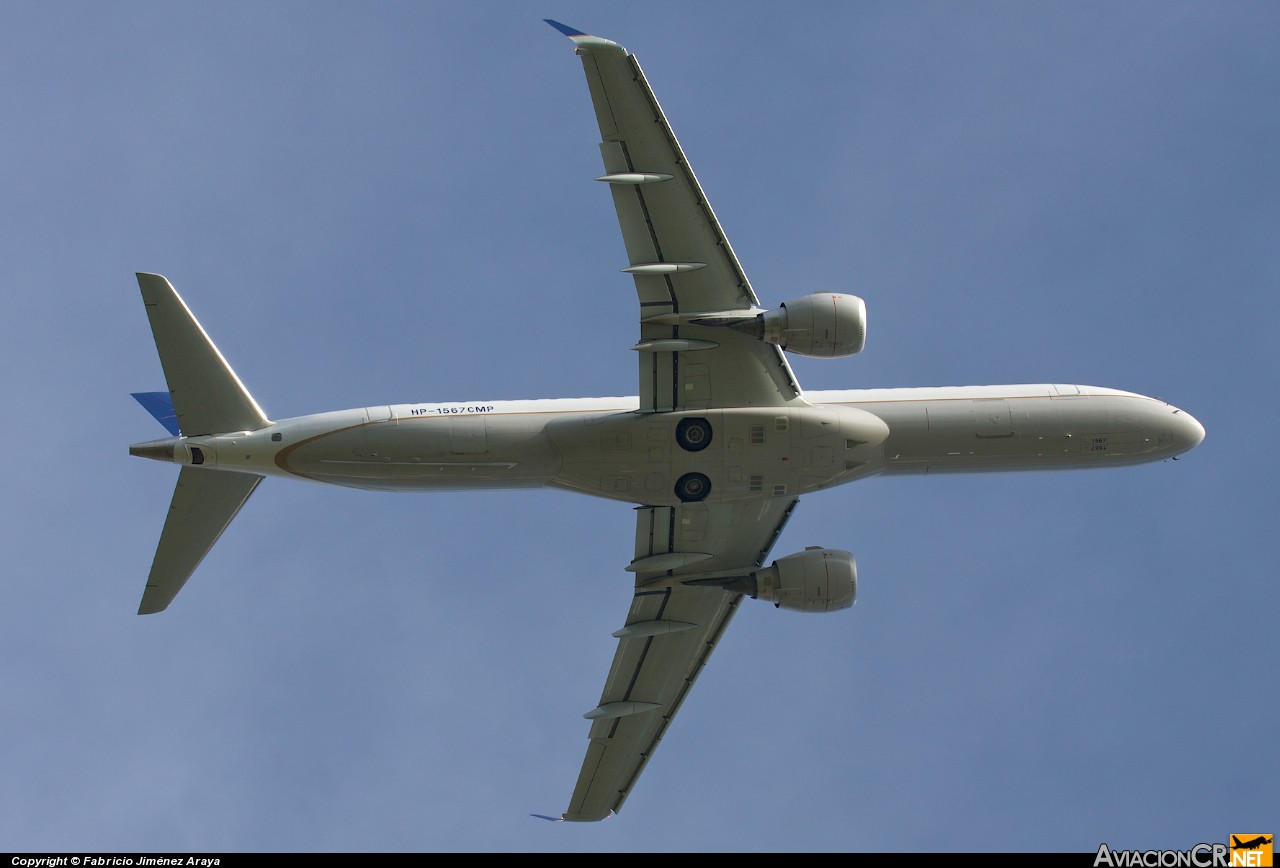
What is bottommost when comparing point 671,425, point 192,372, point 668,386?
point 671,425

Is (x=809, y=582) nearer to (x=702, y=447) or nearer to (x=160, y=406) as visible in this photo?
(x=702, y=447)

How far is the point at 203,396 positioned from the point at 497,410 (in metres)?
7.95

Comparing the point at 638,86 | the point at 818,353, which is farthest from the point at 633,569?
the point at 638,86

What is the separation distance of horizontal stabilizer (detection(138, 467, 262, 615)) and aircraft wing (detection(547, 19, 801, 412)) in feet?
39.5

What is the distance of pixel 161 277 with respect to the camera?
123 feet

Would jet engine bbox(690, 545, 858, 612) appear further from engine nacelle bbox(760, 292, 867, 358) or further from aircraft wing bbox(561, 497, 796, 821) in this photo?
engine nacelle bbox(760, 292, 867, 358)

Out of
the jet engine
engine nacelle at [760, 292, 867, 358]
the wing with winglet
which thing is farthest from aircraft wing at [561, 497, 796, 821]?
engine nacelle at [760, 292, 867, 358]

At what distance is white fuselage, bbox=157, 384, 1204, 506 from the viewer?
37.5m

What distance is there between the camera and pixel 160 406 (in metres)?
38.8

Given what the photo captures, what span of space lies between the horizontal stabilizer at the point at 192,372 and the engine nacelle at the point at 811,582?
15378 millimetres

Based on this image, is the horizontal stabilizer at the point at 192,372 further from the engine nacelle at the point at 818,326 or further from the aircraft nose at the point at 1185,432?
the aircraft nose at the point at 1185,432

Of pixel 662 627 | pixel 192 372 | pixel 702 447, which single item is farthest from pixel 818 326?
pixel 192 372

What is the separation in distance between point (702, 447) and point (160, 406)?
1518 cm
